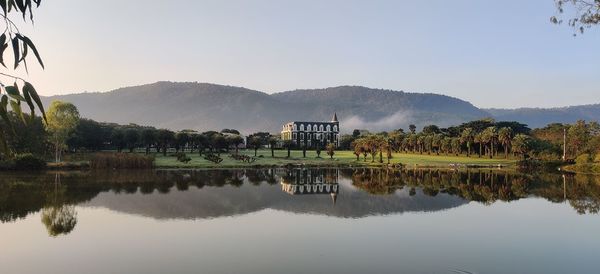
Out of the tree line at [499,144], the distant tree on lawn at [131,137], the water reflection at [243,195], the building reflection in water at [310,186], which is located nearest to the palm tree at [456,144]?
the tree line at [499,144]

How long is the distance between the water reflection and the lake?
16 centimetres

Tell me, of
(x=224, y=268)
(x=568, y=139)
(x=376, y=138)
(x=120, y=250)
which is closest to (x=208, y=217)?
(x=120, y=250)

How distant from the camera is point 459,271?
16.6 m

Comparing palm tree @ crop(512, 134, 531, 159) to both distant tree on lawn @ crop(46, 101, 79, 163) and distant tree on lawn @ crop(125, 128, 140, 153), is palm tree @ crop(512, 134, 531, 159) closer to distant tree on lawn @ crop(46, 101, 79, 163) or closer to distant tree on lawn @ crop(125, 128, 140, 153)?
distant tree on lawn @ crop(125, 128, 140, 153)

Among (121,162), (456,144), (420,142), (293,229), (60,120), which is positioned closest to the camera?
(293,229)

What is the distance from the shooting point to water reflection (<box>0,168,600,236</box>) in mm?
30812

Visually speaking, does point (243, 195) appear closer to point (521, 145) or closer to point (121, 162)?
point (121, 162)

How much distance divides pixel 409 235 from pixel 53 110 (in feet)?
209

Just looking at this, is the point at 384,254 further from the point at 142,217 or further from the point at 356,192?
the point at 356,192

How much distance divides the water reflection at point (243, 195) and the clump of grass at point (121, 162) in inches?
456

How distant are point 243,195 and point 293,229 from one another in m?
14.8

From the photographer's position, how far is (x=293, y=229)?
2503 centimetres

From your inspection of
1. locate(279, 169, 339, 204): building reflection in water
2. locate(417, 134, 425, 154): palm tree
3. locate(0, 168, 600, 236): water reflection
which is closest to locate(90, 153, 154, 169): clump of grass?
locate(0, 168, 600, 236): water reflection

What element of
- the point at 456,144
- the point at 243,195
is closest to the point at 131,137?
the point at 243,195
